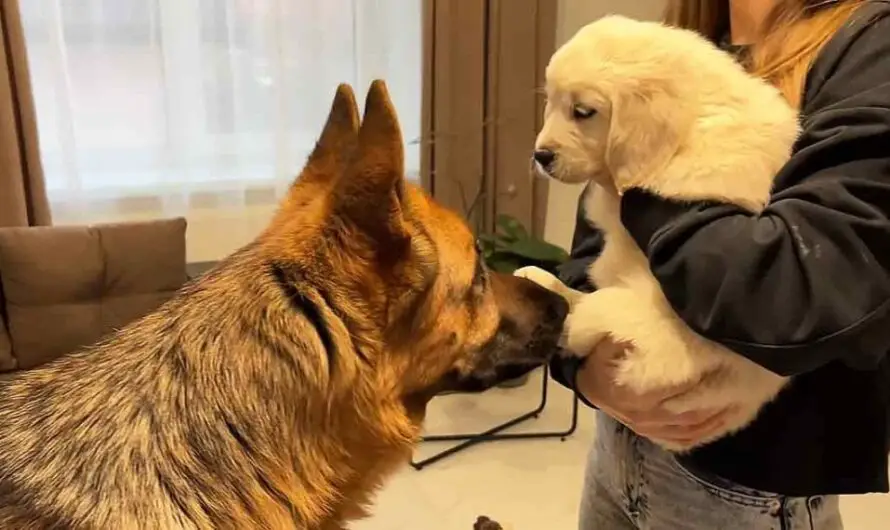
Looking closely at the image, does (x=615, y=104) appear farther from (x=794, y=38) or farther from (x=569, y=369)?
(x=569, y=369)

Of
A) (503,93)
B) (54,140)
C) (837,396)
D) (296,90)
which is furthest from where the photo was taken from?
(503,93)

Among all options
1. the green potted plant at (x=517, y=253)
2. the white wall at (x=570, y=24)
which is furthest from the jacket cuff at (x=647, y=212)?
the white wall at (x=570, y=24)

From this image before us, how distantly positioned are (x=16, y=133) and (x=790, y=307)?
8.18ft

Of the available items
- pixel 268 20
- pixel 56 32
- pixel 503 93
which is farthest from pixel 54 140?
pixel 503 93

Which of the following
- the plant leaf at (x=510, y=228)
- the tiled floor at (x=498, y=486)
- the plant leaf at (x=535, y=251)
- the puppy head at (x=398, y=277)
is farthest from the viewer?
the plant leaf at (x=510, y=228)

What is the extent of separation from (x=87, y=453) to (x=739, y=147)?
0.80 metres

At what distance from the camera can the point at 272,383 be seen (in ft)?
2.99

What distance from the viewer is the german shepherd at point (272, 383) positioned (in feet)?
2.91

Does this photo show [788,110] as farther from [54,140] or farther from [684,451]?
[54,140]

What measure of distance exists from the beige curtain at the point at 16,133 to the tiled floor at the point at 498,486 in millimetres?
1435

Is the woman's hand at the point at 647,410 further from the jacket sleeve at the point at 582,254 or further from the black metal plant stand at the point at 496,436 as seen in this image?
the black metal plant stand at the point at 496,436

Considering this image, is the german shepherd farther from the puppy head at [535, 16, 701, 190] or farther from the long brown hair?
the long brown hair

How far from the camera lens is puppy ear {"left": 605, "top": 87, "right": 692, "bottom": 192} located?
112 cm

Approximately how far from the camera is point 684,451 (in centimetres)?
108
